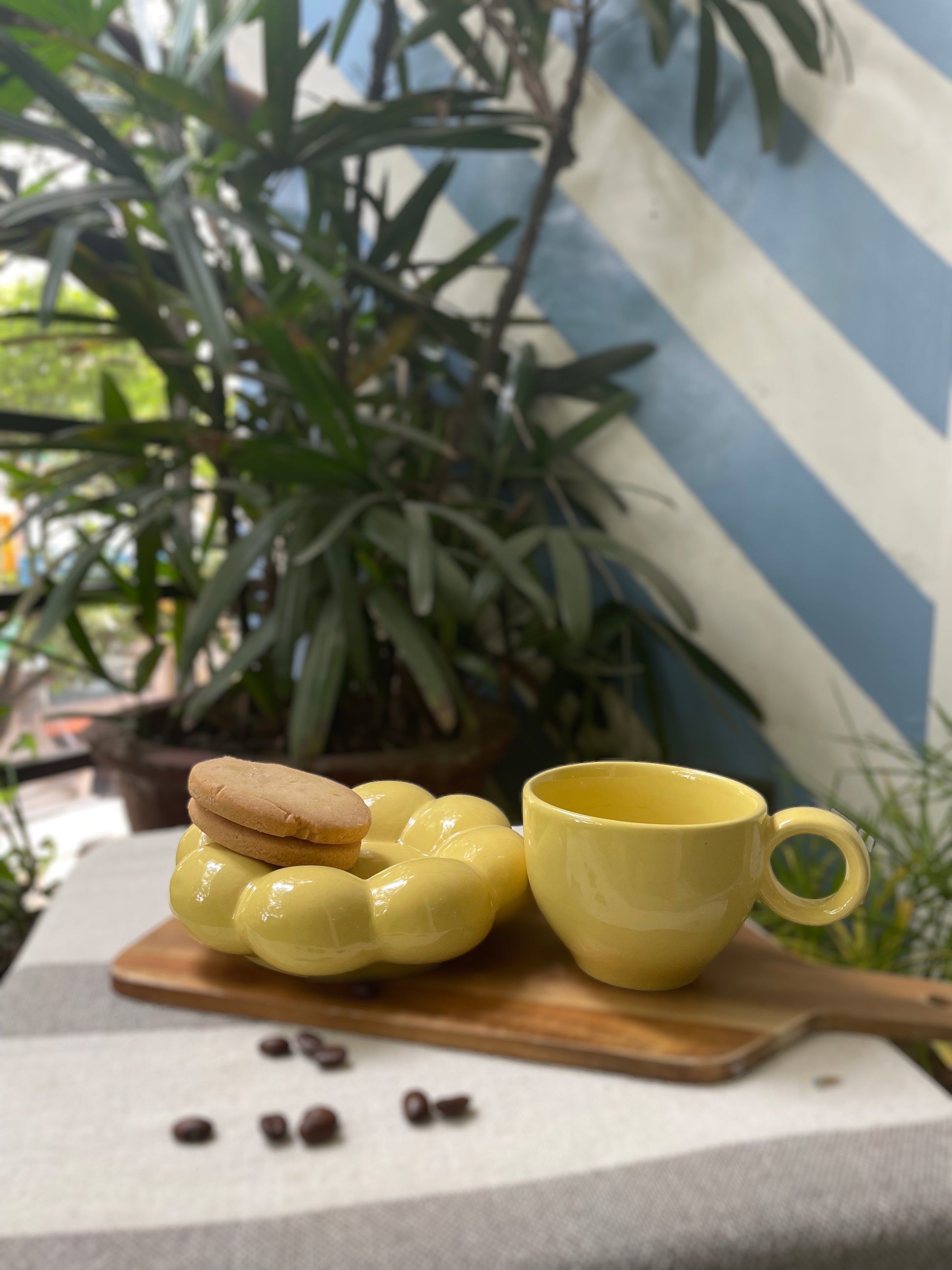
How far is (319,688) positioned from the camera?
973 mm

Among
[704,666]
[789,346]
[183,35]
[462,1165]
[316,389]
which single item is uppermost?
[183,35]

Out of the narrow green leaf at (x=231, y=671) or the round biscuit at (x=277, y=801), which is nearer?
the round biscuit at (x=277, y=801)

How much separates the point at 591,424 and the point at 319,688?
0.79 m

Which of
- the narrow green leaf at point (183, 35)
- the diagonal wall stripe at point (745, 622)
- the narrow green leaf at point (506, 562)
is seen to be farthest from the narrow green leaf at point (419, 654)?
the narrow green leaf at point (183, 35)

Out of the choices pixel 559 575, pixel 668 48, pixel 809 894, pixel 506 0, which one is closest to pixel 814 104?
pixel 668 48

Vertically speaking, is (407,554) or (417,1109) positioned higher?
(407,554)

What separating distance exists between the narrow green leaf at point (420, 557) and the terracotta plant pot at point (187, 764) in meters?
0.14

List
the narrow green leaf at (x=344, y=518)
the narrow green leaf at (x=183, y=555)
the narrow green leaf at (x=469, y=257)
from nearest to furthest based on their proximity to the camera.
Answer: the narrow green leaf at (x=344, y=518) → the narrow green leaf at (x=183, y=555) → the narrow green leaf at (x=469, y=257)

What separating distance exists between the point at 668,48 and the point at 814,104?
Answer: 9.1 inches

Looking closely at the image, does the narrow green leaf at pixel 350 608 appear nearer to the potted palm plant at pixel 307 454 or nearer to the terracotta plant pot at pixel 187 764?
the potted palm plant at pixel 307 454

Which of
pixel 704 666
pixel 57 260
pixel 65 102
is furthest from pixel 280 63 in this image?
pixel 704 666

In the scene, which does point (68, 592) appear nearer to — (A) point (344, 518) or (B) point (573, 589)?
(A) point (344, 518)

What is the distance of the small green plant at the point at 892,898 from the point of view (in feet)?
3.07

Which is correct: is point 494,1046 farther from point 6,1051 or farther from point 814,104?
point 814,104
